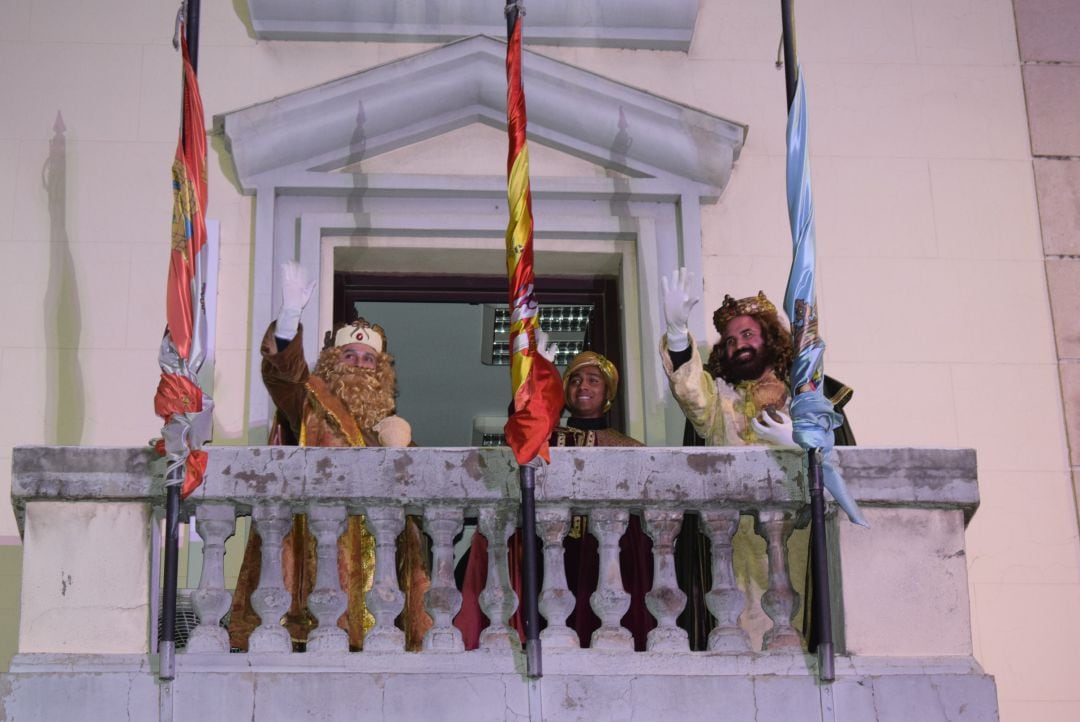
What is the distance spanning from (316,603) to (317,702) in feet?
1.19

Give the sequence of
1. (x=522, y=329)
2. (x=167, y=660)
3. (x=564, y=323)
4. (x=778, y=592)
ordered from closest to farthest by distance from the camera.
Answer: (x=167, y=660), (x=778, y=592), (x=522, y=329), (x=564, y=323)

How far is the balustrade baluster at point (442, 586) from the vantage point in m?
6.07

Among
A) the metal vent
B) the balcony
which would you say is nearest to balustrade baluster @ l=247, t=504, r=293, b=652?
the balcony

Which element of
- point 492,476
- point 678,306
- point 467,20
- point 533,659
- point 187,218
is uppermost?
point 467,20

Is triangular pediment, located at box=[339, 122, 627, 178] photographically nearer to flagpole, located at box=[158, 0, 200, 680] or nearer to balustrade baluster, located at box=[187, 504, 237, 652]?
balustrade baluster, located at box=[187, 504, 237, 652]

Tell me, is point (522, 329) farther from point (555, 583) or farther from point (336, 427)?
point (336, 427)

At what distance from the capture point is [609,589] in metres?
6.15

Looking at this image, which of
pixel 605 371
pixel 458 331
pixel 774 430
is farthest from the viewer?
pixel 458 331

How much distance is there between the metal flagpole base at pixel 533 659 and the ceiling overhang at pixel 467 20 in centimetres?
420

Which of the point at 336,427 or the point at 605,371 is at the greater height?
the point at 605,371

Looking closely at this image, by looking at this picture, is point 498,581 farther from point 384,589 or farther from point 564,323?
point 564,323

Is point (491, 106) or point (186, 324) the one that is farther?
point (491, 106)

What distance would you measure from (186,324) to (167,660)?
1263mm

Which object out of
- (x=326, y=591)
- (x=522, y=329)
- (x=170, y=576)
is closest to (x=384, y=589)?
(x=326, y=591)
